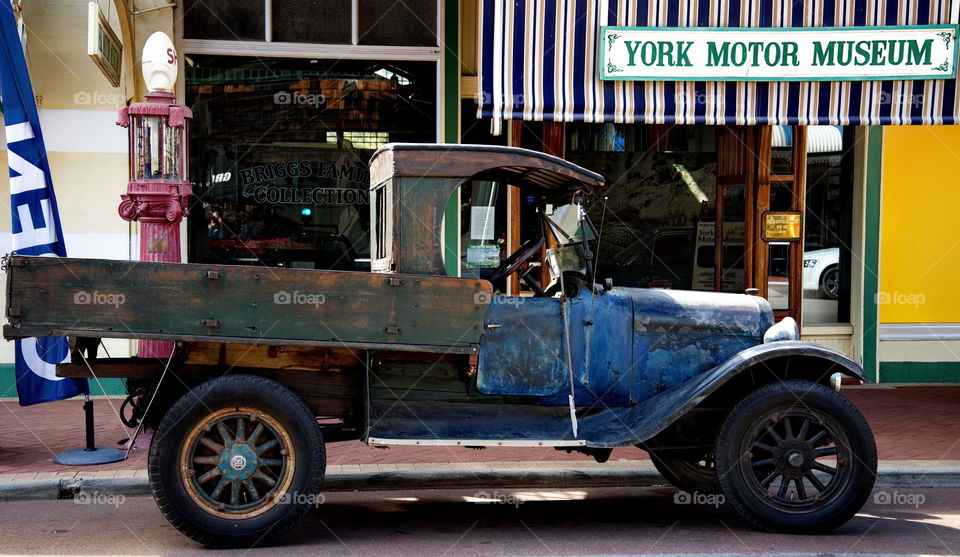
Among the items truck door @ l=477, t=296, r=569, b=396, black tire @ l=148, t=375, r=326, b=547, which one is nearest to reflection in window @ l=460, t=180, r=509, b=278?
truck door @ l=477, t=296, r=569, b=396

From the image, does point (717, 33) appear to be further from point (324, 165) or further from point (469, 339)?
point (469, 339)

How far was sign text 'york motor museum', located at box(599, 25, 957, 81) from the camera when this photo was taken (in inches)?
344

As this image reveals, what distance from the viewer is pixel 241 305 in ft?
15.8

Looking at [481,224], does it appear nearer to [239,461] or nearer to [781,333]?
[781,333]

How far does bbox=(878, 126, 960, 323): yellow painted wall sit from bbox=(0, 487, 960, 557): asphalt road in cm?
462

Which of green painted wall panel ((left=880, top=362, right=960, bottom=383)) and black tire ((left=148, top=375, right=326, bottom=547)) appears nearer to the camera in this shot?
black tire ((left=148, top=375, right=326, bottom=547))

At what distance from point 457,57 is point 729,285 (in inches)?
153

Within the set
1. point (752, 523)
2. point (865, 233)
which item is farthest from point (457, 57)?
point (752, 523)

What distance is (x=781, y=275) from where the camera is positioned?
1052 cm

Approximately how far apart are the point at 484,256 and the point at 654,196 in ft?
7.47

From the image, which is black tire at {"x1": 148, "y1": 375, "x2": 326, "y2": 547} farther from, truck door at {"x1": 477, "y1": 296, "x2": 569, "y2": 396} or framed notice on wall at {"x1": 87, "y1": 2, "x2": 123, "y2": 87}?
framed notice on wall at {"x1": 87, "y1": 2, "x2": 123, "y2": 87}

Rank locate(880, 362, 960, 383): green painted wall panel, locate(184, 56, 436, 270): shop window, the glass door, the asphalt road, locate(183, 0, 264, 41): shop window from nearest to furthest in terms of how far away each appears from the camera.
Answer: the asphalt road < locate(183, 0, 264, 41): shop window < locate(184, 56, 436, 270): shop window < the glass door < locate(880, 362, 960, 383): green painted wall panel

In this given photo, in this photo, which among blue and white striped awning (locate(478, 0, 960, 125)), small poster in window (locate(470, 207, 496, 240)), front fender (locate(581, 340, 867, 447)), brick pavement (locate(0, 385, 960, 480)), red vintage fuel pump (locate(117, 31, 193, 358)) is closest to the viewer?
front fender (locate(581, 340, 867, 447))

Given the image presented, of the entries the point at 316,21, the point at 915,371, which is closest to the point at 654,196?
the point at 915,371
